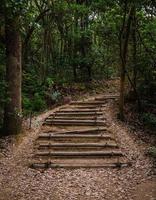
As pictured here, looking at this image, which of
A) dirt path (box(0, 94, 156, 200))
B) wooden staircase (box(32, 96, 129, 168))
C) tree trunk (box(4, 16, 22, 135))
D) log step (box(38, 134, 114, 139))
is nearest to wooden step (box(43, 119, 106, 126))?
wooden staircase (box(32, 96, 129, 168))

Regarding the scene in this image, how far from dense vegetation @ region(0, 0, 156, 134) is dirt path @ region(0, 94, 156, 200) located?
2622 mm

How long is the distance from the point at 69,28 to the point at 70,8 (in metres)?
3.98

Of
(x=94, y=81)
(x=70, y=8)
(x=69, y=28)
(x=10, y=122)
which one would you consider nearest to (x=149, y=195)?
(x=10, y=122)

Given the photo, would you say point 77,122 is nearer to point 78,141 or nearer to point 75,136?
point 75,136

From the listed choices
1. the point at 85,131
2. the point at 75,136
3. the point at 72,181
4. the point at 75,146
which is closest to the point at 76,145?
the point at 75,146

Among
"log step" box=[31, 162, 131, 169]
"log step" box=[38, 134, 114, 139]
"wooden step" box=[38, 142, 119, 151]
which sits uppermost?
"log step" box=[38, 134, 114, 139]

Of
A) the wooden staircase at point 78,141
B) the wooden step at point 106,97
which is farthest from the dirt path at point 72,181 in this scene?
the wooden step at point 106,97

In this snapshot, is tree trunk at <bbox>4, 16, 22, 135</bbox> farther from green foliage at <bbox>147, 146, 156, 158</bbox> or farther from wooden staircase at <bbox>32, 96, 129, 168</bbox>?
green foliage at <bbox>147, 146, 156, 158</bbox>

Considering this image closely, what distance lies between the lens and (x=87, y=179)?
36.0ft

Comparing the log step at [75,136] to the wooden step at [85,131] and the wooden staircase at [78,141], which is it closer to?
the wooden staircase at [78,141]

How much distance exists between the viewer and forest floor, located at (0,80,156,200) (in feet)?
32.3

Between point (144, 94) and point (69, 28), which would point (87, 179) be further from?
point (69, 28)

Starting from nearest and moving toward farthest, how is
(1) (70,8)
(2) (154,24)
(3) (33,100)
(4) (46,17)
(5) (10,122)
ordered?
(5) (10,122), (2) (154,24), (3) (33,100), (1) (70,8), (4) (46,17)

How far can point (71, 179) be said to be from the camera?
1098cm
